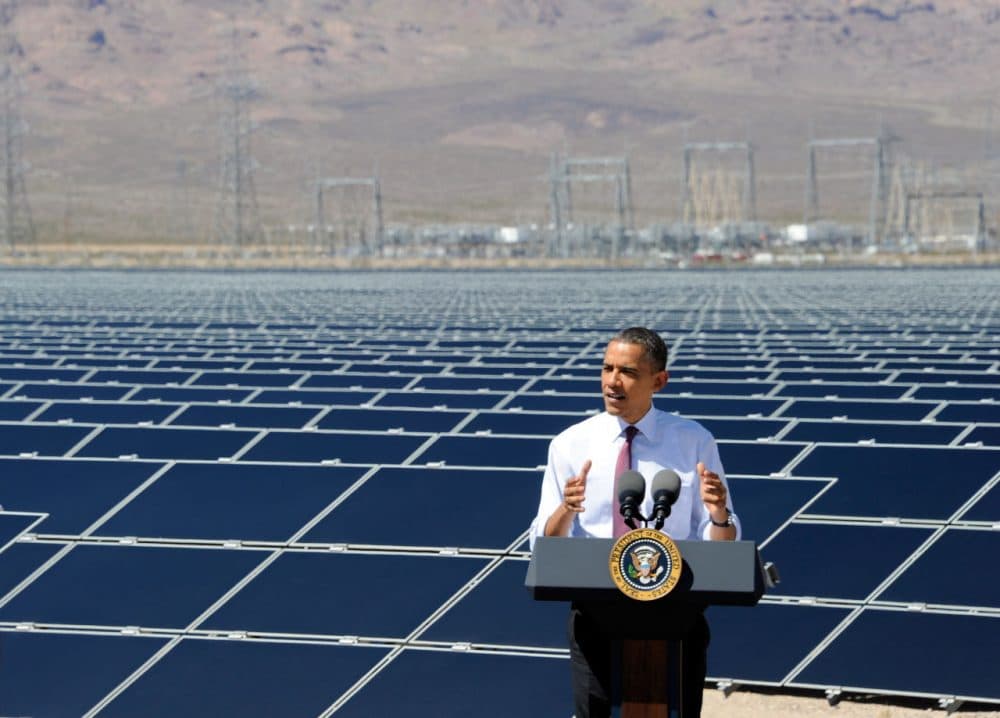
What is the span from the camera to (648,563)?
21.3 ft

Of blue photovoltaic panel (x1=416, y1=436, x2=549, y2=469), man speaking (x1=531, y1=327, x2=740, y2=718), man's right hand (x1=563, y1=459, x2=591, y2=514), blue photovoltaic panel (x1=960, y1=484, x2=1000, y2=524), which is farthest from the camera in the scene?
blue photovoltaic panel (x1=416, y1=436, x2=549, y2=469)

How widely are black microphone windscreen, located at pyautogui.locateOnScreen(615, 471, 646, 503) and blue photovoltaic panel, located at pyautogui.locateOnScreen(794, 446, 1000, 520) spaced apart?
20.5ft

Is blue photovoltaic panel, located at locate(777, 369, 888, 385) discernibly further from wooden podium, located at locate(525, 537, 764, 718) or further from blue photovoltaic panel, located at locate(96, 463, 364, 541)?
wooden podium, located at locate(525, 537, 764, 718)

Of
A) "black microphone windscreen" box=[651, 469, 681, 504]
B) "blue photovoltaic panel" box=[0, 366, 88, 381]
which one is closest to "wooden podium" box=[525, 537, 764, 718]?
"black microphone windscreen" box=[651, 469, 681, 504]

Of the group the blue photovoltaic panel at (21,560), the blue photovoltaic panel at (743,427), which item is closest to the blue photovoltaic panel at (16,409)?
the blue photovoltaic panel at (743,427)

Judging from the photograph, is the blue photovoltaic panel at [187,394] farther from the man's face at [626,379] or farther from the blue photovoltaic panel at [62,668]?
the man's face at [626,379]

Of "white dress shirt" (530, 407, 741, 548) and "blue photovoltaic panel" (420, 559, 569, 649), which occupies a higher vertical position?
"white dress shirt" (530, 407, 741, 548)

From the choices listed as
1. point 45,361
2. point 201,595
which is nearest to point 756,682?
point 201,595

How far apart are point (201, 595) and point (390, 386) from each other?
48.0 ft

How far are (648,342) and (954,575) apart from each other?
15.6ft

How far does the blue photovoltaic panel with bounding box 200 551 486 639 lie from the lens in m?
10.9

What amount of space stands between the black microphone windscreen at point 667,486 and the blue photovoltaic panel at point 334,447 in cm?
904

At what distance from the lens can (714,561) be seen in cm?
A: 660

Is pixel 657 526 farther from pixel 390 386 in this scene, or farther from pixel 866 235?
pixel 866 235
